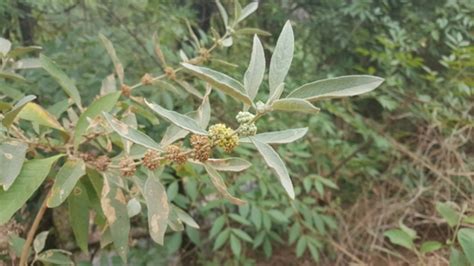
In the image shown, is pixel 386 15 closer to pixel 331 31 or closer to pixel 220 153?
pixel 331 31

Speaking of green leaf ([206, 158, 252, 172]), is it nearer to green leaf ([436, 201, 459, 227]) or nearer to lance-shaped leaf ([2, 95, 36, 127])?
lance-shaped leaf ([2, 95, 36, 127])

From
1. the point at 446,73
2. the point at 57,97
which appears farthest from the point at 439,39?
the point at 57,97

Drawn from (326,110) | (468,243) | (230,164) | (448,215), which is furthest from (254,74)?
(326,110)

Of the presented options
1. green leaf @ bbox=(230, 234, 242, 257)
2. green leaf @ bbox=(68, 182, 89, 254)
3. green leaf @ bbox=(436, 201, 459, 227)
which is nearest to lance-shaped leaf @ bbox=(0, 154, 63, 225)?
green leaf @ bbox=(68, 182, 89, 254)

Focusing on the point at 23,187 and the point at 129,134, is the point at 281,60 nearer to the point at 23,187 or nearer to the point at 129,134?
the point at 129,134

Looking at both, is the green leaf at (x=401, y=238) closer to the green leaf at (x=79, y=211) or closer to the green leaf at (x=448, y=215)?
the green leaf at (x=448, y=215)

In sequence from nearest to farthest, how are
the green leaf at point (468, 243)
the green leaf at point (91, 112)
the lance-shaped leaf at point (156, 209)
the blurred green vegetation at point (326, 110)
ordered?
the lance-shaped leaf at point (156, 209), the green leaf at point (91, 112), the green leaf at point (468, 243), the blurred green vegetation at point (326, 110)

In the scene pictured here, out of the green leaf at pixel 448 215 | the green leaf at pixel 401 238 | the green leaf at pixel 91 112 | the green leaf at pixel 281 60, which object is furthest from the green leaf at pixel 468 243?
the green leaf at pixel 91 112

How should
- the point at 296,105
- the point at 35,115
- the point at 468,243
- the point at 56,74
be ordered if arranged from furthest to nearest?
the point at 468,243, the point at 56,74, the point at 35,115, the point at 296,105
